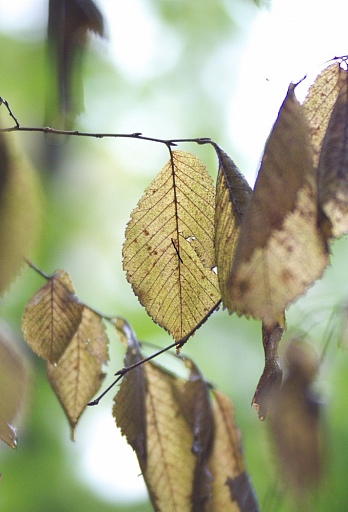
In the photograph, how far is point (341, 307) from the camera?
538 millimetres

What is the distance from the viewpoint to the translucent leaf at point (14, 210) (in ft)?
1.06

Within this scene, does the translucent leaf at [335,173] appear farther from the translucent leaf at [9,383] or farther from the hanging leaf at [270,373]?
the translucent leaf at [9,383]

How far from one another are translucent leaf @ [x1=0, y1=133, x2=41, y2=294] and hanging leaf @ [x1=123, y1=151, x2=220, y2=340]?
10 centimetres

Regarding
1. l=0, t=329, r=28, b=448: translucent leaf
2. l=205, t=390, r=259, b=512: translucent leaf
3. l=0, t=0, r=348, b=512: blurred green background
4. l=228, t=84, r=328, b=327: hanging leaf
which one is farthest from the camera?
l=0, t=0, r=348, b=512: blurred green background

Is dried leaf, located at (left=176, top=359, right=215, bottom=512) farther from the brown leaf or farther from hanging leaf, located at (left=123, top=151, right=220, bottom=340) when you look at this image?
the brown leaf

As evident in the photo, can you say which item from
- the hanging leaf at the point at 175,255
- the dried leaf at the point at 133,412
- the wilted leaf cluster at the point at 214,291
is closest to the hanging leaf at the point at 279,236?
the wilted leaf cluster at the point at 214,291

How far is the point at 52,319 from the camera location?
1.65 feet

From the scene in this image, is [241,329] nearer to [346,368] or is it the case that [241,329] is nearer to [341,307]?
[346,368]

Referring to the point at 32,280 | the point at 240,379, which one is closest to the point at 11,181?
the point at 32,280

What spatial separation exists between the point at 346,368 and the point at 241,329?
1228mm

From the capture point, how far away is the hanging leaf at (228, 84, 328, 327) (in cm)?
30

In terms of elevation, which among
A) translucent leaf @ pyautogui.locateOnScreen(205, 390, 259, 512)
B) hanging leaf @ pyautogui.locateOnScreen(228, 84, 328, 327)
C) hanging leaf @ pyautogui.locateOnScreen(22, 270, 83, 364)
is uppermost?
hanging leaf @ pyautogui.locateOnScreen(22, 270, 83, 364)

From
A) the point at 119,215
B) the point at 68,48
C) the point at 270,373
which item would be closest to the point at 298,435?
the point at 270,373

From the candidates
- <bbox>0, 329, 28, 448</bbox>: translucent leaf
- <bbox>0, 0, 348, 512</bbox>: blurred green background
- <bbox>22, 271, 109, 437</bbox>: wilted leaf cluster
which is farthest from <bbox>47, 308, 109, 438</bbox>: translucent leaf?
<bbox>0, 0, 348, 512</bbox>: blurred green background
